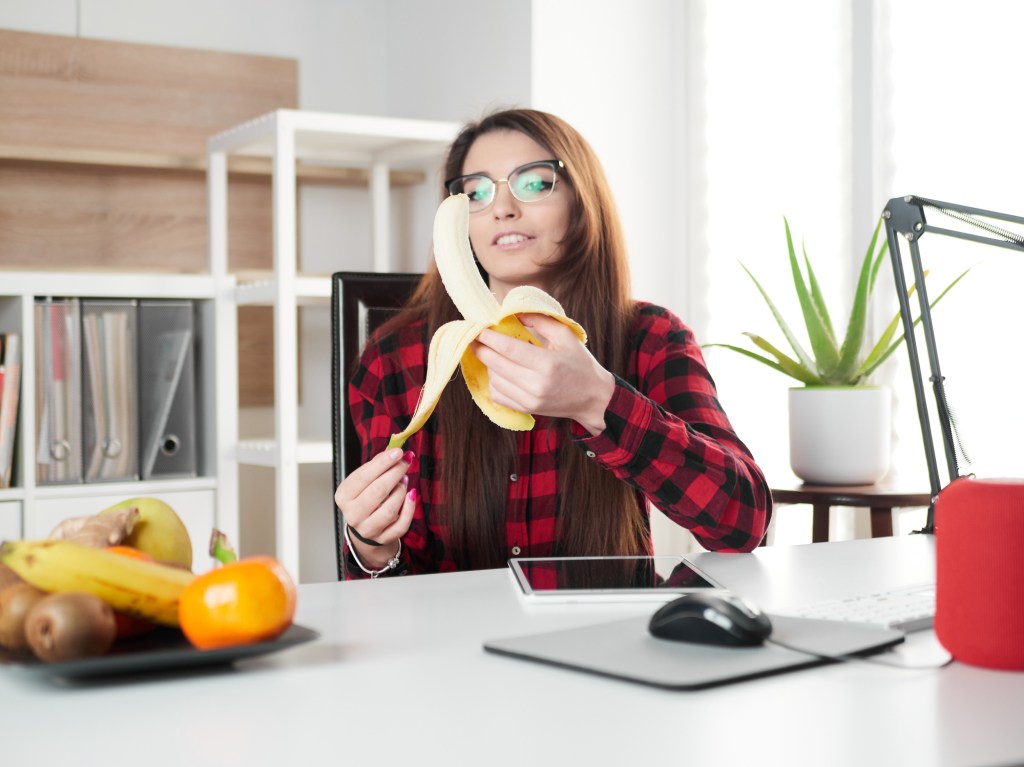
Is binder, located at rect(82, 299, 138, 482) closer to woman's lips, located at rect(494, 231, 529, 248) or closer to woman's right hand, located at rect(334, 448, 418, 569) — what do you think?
woman's lips, located at rect(494, 231, 529, 248)

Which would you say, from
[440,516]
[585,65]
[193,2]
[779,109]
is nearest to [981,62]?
[779,109]

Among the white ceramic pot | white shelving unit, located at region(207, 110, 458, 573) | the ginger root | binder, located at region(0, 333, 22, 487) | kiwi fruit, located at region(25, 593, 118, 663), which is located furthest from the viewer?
white shelving unit, located at region(207, 110, 458, 573)

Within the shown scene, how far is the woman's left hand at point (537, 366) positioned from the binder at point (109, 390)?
171 cm

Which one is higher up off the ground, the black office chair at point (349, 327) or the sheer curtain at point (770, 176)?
the sheer curtain at point (770, 176)

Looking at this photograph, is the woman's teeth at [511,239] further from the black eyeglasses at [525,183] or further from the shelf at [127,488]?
the shelf at [127,488]

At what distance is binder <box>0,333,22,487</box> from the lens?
253cm

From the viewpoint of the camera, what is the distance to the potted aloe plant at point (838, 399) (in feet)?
7.68

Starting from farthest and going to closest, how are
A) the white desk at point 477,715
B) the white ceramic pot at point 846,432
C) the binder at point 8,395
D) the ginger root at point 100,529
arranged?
1. the binder at point 8,395
2. the white ceramic pot at point 846,432
3. the ginger root at point 100,529
4. the white desk at point 477,715

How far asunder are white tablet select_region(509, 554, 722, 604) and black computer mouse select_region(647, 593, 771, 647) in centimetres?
19

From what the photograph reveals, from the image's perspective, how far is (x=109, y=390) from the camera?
2.66m

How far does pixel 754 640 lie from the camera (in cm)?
83

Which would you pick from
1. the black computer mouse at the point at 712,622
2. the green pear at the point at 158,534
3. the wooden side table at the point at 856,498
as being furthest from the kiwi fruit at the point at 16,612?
the wooden side table at the point at 856,498

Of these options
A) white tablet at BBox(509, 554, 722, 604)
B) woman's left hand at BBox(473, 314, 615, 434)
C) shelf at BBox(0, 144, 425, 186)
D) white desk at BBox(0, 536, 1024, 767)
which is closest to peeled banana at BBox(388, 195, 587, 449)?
woman's left hand at BBox(473, 314, 615, 434)

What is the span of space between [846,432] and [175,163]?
1845 millimetres
